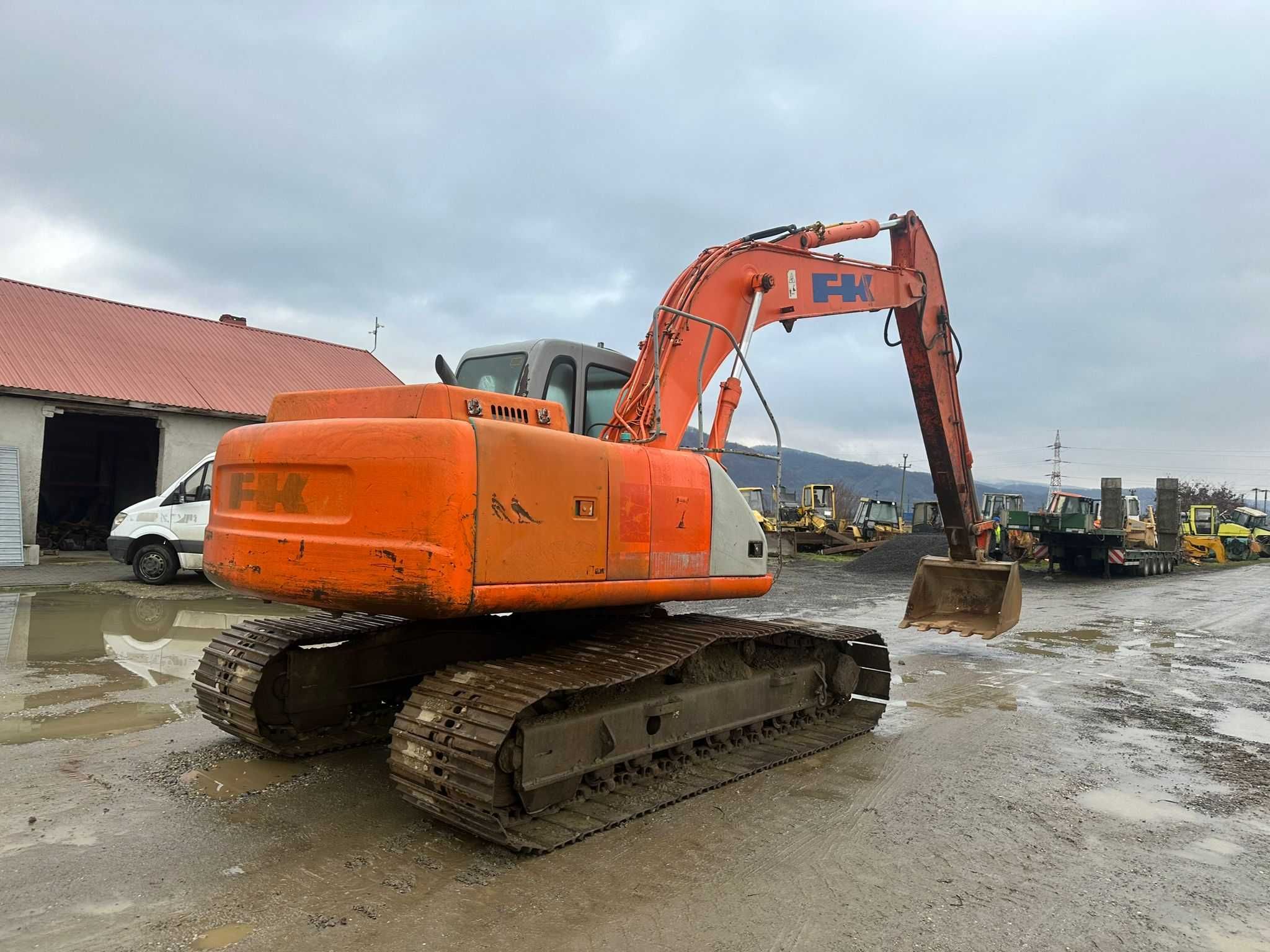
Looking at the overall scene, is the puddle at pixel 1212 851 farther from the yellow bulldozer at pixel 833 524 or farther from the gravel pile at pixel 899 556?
the yellow bulldozer at pixel 833 524

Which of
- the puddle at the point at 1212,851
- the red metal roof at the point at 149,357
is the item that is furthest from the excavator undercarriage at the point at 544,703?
the red metal roof at the point at 149,357

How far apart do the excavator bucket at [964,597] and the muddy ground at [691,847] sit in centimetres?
160

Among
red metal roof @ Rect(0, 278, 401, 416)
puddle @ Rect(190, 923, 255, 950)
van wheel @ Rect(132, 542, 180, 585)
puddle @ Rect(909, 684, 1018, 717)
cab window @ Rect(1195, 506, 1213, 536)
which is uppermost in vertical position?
red metal roof @ Rect(0, 278, 401, 416)

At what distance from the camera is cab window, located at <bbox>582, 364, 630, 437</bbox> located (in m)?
5.30

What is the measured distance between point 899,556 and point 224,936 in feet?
70.3

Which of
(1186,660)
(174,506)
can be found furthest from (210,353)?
(1186,660)

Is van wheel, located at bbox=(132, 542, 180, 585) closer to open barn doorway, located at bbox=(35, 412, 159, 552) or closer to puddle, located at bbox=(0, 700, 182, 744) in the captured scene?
puddle, located at bbox=(0, 700, 182, 744)

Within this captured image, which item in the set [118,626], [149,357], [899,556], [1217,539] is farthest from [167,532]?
[1217,539]

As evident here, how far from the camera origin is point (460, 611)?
3619 mm

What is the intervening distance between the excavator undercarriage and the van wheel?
8.95 metres

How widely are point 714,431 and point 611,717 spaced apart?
211 cm

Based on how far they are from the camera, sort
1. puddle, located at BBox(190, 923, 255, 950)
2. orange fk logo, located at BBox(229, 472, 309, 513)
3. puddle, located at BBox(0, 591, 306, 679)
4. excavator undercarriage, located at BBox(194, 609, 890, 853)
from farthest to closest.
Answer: puddle, located at BBox(0, 591, 306, 679), orange fk logo, located at BBox(229, 472, 309, 513), excavator undercarriage, located at BBox(194, 609, 890, 853), puddle, located at BBox(190, 923, 255, 950)

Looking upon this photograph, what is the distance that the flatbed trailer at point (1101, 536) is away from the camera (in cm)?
2341

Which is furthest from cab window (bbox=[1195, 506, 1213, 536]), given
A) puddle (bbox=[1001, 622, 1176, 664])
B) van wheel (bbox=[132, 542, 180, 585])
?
van wheel (bbox=[132, 542, 180, 585])
